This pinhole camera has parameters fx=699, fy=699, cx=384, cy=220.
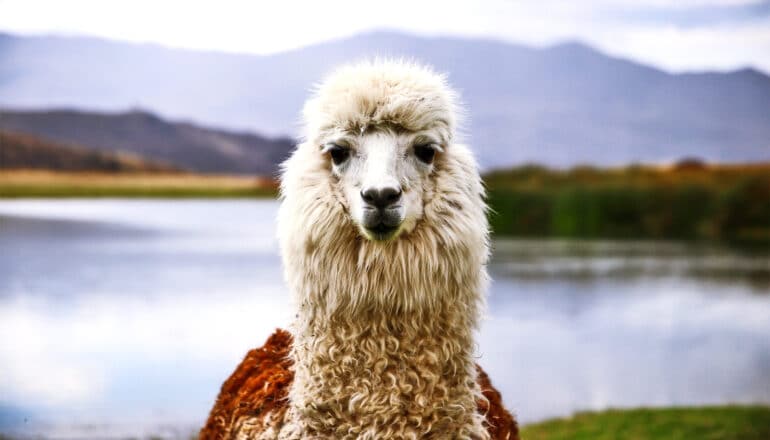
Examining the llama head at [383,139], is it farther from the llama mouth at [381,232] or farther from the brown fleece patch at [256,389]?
the brown fleece patch at [256,389]

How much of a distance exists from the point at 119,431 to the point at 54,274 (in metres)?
26.6

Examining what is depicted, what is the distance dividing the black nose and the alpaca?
22mm

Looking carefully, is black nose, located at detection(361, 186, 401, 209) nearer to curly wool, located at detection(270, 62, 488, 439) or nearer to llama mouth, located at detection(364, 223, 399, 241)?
llama mouth, located at detection(364, 223, 399, 241)

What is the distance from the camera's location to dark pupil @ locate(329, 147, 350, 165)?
272 cm

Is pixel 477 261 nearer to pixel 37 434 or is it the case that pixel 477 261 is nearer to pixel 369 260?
pixel 369 260

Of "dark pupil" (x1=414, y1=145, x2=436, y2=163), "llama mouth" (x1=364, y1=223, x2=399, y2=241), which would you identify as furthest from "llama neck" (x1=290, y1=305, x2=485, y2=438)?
"dark pupil" (x1=414, y1=145, x2=436, y2=163)

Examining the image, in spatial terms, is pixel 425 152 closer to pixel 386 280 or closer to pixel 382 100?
pixel 382 100

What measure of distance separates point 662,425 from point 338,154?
313 inches

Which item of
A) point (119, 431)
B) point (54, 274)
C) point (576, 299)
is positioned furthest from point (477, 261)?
point (54, 274)

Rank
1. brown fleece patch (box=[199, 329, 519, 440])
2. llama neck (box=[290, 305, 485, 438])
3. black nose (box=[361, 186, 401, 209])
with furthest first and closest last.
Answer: brown fleece patch (box=[199, 329, 519, 440]) → llama neck (box=[290, 305, 485, 438]) → black nose (box=[361, 186, 401, 209])

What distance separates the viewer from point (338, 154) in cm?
273

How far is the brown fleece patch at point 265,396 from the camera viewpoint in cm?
295

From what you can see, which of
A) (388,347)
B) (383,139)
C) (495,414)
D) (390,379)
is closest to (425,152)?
(383,139)

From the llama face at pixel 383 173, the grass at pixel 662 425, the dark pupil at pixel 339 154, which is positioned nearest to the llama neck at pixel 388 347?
the llama face at pixel 383 173
